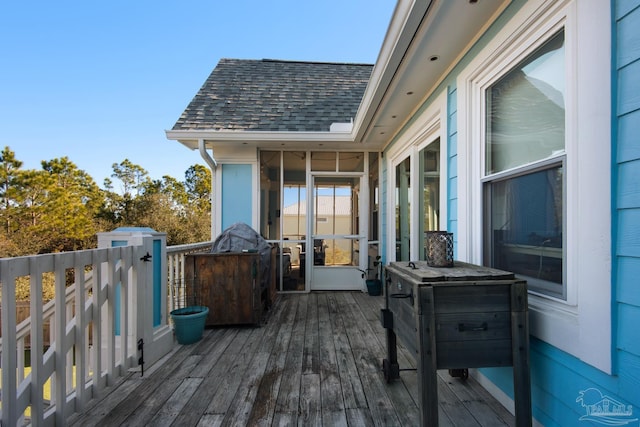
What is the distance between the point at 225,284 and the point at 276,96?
373 centimetres

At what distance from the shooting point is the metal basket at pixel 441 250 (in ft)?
5.46

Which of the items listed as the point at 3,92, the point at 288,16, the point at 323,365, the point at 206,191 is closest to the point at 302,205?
the point at 323,365

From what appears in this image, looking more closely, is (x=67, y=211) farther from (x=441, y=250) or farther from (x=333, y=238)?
(x=441, y=250)

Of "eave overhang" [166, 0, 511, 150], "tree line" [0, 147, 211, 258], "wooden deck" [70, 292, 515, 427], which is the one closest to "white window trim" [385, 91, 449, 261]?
"eave overhang" [166, 0, 511, 150]

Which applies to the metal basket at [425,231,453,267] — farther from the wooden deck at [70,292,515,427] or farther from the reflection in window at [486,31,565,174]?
the wooden deck at [70,292,515,427]

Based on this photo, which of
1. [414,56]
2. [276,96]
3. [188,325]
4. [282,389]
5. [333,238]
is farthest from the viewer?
[276,96]

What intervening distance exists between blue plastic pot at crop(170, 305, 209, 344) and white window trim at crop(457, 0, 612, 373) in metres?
2.69

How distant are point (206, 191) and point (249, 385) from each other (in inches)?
922

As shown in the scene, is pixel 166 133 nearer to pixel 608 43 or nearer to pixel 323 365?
pixel 323 365

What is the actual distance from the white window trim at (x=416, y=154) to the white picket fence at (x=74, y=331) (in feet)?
8.53

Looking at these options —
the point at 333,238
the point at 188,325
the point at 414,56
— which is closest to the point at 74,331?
the point at 188,325

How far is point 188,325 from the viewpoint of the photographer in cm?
272

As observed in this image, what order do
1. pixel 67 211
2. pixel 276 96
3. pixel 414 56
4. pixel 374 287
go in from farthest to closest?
1. pixel 67 211
2. pixel 276 96
3. pixel 374 287
4. pixel 414 56

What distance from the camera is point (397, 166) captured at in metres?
4.07
